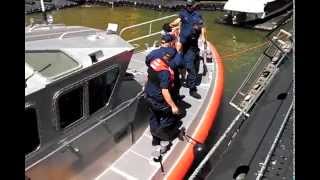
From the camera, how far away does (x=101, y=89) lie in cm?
487

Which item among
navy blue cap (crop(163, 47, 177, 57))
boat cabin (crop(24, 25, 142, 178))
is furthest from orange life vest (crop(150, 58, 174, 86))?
boat cabin (crop(24, 25, 142, 178))

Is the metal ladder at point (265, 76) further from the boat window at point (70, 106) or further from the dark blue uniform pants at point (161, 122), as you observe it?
the boat window at point (70, 106)

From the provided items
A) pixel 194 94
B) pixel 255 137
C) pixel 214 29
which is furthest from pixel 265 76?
pixel 214 29

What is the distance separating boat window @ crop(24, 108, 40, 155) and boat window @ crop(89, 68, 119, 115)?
2.53 ft

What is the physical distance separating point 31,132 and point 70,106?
0.53m

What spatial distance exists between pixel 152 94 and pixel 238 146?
55.6 inches

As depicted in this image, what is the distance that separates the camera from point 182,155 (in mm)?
Answer: 5418

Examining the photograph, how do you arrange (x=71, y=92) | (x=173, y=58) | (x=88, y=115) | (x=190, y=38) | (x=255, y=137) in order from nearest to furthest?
(x=71, y=92) → (x=88, y=115) → (x=173, y=58) → (x=255, y=137) → (x=190, y=38)

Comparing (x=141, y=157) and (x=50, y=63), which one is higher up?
(x=50, y=63)

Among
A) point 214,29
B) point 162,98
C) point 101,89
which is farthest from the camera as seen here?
point 214,29

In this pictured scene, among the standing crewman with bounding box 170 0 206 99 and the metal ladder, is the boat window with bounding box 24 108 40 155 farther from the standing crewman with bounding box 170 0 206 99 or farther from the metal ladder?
the metal ladder

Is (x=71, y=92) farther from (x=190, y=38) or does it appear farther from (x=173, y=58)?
(x=190, y=38)

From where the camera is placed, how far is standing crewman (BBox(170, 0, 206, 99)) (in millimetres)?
6508

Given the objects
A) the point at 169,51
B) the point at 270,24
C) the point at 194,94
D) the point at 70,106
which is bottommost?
the point at 270,24
